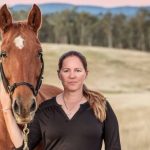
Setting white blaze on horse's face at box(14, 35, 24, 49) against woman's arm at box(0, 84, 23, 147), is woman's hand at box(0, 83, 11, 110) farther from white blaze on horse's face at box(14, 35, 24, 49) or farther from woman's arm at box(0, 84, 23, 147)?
white blaze on horse's face at box(14, 35, 24, 49)

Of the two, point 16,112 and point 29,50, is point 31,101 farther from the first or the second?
point 29,50

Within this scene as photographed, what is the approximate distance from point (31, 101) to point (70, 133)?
40cm

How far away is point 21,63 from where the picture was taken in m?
4.09

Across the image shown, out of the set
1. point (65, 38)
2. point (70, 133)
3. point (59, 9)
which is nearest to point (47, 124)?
point (70, 133)

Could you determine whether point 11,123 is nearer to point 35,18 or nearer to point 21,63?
point 21,63

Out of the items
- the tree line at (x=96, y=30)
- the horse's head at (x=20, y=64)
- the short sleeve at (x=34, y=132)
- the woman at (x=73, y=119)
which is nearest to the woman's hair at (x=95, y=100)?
the woman at (x=73, y=119)

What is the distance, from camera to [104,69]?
160 feet

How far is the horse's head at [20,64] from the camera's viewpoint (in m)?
3.93

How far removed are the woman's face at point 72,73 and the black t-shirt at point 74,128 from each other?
0.16m

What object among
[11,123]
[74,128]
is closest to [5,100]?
[11,123]

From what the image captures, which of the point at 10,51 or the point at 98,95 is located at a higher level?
the point at 10,51

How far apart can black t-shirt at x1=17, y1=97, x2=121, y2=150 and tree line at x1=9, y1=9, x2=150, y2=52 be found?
66.4 meters

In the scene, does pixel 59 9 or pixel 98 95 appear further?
pixel 59 9

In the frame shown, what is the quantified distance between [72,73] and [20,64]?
398 mm
